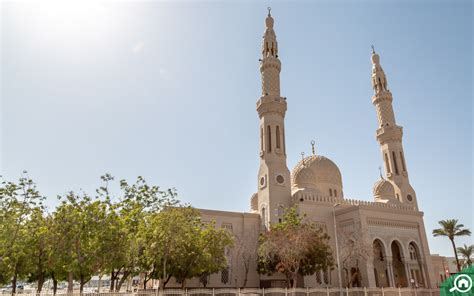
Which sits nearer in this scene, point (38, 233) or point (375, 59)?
point (38, 233)

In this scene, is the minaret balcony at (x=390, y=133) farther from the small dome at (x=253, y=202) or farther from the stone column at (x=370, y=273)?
the stone column at (x=370, y=273)

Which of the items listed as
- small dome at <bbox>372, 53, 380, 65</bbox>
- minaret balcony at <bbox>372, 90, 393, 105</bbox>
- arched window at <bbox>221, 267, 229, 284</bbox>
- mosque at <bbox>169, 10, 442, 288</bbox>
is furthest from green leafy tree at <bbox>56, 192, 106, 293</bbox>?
small dome at <bbox>372, 53, 380, 65</bbox>

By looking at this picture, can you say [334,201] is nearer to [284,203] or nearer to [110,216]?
[284,203]

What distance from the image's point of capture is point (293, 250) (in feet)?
85.3

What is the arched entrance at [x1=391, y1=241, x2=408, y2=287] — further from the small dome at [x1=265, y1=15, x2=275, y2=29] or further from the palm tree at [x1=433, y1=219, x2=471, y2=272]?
the small dome at [x1=265, y1=15, x2=275, y2=29]

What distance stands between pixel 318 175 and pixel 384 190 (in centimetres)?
824

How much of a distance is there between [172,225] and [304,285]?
55.5 ft

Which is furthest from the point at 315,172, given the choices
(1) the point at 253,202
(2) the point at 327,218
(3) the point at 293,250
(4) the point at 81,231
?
(4) the point at 81,231

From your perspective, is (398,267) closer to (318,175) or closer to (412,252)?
(412,252)

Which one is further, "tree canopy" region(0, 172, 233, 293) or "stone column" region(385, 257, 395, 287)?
"stone column" region(385, 257, 395, 287)

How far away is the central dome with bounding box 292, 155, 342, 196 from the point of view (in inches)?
1619

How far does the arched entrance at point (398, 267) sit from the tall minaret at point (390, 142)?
22.4 feet

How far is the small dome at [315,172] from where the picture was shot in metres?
41.2

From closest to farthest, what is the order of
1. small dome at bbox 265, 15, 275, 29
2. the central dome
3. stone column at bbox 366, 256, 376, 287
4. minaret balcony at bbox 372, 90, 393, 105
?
1. stone column at bbox 366, 256, 376, 287
2. the central dome
3. small dome at bbox 265, 15, 275, 29
4. minaret balcony at bbox 372, 90, 393, 105
